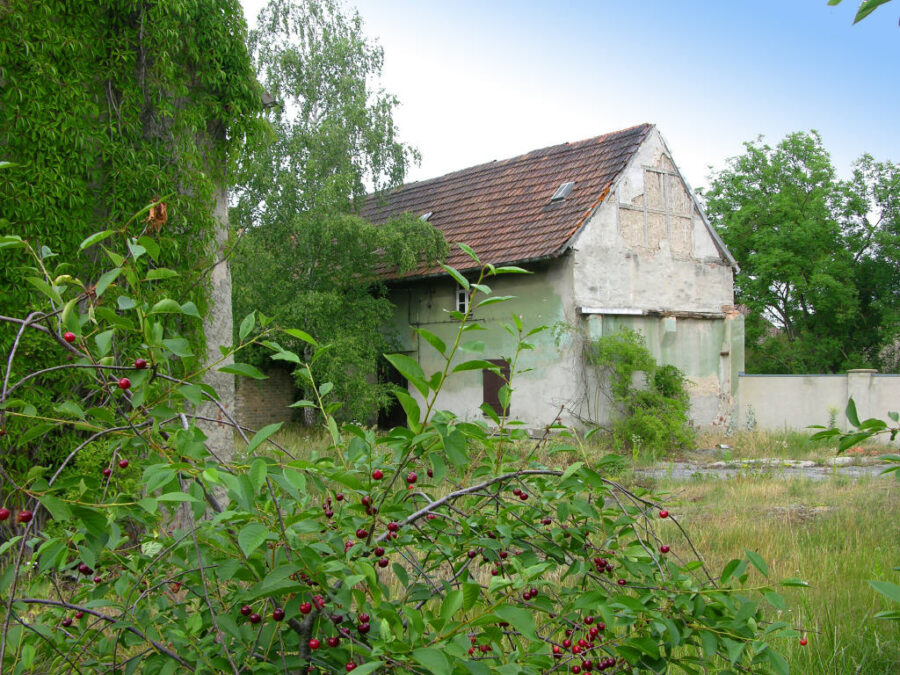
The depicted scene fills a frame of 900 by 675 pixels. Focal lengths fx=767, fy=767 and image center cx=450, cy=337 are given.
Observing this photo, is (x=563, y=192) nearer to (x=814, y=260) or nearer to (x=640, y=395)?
(x=640, y=395)

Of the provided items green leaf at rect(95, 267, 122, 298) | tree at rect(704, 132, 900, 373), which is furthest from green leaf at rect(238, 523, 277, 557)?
tree at rect(704, 132, 900, 373)

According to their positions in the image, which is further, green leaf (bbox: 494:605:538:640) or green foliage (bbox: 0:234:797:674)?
green foliage (bbox: 0:234:797:674)

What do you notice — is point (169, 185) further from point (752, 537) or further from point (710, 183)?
point (710, 183)

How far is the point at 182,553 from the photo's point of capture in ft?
6.99

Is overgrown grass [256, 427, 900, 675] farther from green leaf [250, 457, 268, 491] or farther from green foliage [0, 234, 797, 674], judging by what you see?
green leaf [250, 457, 268, 491]

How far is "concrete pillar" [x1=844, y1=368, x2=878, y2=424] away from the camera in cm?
1816

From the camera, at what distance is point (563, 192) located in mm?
17062

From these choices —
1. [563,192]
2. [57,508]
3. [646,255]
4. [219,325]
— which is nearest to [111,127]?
[219,325]

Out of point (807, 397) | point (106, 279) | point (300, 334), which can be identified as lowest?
point (807, 397)

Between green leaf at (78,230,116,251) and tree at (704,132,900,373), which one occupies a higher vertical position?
tree at (704,132,900,373)

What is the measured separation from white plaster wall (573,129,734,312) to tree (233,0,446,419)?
3.42 m

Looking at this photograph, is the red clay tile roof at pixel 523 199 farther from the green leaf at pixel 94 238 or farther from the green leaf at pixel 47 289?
the green leaf at pixel 47 289

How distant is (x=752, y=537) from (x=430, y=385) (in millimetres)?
5985

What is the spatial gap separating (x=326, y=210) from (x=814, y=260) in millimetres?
21390
